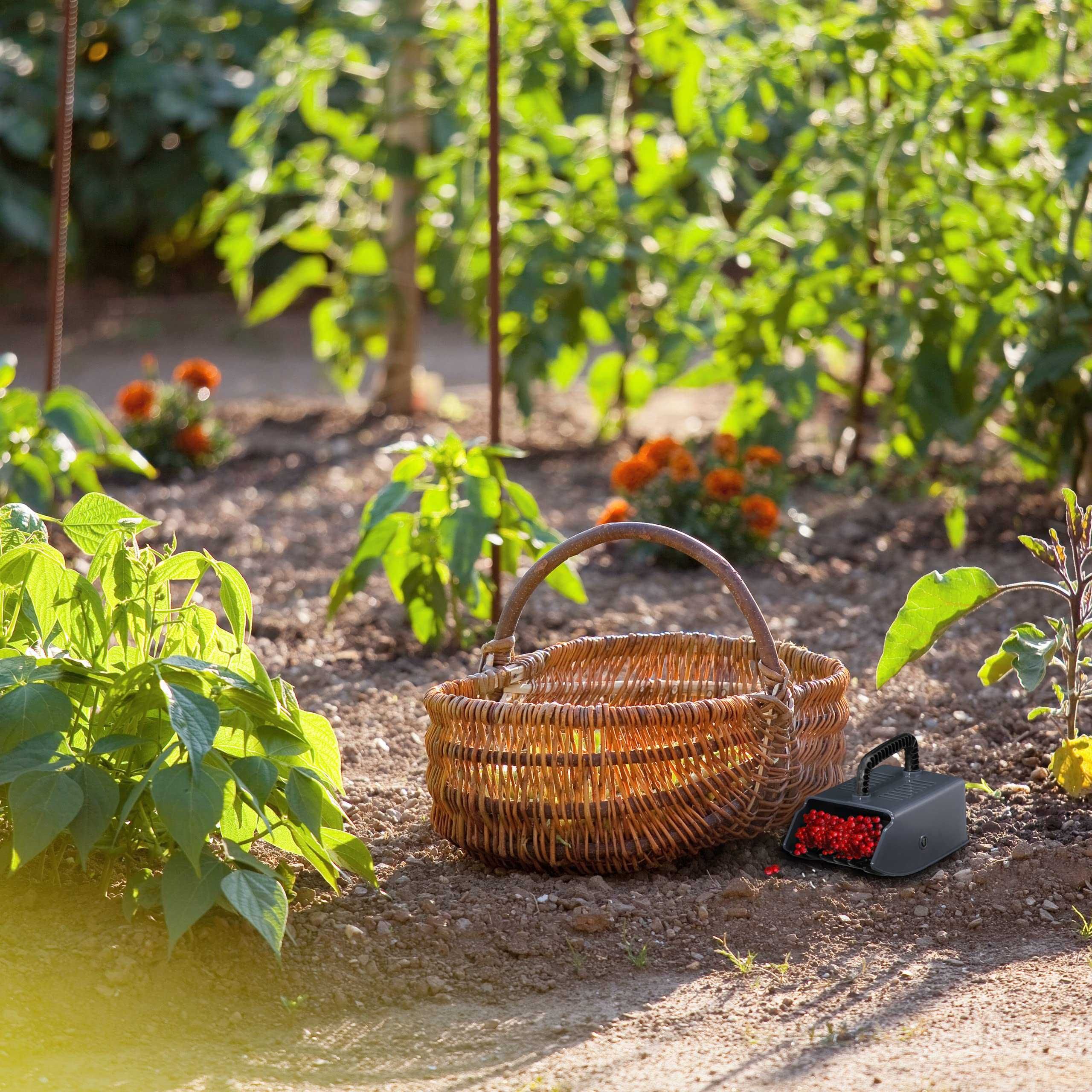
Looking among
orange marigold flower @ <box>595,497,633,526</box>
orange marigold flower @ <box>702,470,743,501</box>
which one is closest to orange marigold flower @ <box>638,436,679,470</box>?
A: orange marigold flower @ <box>702,470,743,501</box>

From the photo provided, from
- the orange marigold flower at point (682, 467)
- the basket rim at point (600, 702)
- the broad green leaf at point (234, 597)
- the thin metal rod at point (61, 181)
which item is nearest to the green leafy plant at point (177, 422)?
the thin metal rod at point (61, 181)

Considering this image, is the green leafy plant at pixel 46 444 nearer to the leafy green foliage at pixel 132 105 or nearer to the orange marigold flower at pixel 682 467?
the orange marigold flower at pixel 682 467

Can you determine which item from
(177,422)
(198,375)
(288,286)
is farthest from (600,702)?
(288,286)

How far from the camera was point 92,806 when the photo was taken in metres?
1.69

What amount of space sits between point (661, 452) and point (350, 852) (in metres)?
2.19

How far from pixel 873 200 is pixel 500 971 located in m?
3.02

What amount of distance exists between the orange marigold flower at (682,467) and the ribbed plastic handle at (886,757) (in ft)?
5.57

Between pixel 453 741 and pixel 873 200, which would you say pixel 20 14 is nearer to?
pixel 873 200

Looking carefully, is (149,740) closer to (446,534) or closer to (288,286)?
(446,534)

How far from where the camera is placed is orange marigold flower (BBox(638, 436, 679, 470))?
385cm

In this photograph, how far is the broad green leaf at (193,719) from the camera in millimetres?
1575

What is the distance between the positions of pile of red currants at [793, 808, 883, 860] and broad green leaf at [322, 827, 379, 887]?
2.21ft

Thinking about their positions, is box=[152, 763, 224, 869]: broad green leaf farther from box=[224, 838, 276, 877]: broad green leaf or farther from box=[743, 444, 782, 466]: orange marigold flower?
box=[743, 444, 782, 466]: orange marigold flower

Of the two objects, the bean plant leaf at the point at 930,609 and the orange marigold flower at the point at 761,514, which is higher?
the bean plant leaf at the point at 930,609
